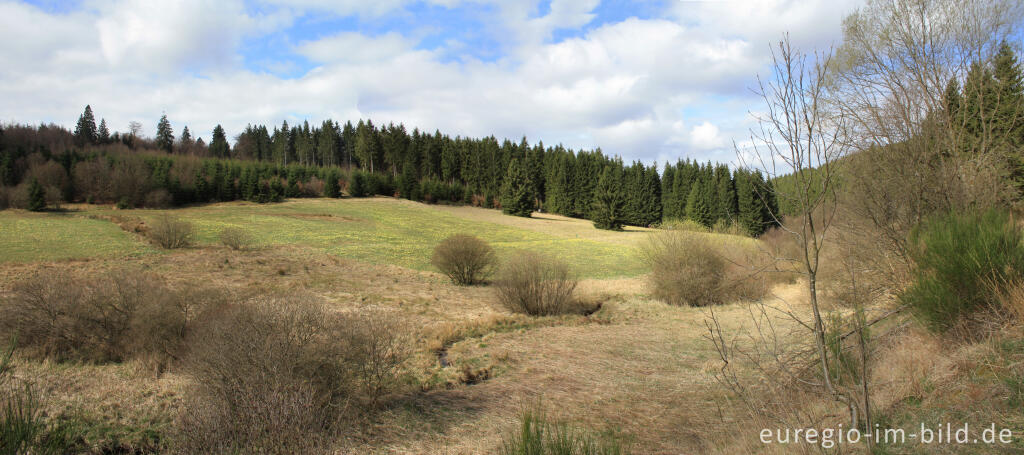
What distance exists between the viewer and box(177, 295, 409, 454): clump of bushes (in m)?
4.91

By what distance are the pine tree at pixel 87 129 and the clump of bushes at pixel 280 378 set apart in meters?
104

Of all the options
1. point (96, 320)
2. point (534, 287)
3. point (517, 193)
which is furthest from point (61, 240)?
point (517, 193)

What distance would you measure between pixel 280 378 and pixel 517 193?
198 ft

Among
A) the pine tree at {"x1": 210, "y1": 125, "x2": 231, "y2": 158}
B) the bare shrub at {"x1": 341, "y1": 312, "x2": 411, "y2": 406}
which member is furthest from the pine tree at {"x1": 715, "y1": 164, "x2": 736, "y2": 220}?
the pine tree at {"x1": 210, "y1": 125, "x2": 231, "y2": 158}

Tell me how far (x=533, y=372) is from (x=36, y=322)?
32.6 feet

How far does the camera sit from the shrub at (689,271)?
18391 mm

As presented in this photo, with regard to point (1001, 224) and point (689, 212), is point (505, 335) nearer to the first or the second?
point (1001, 224)

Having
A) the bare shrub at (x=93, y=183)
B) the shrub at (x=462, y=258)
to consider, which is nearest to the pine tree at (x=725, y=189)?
the shrub at (x=462, y=258)

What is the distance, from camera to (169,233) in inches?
1074

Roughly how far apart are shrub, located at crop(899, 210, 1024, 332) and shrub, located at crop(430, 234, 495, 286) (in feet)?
60.9

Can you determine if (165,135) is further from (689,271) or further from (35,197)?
(689,271)

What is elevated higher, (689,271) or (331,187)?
(331,187)

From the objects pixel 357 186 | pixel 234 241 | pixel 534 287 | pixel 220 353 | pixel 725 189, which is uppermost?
pixel 357 186

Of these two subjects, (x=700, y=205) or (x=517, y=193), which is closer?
(x=700, y=205)
